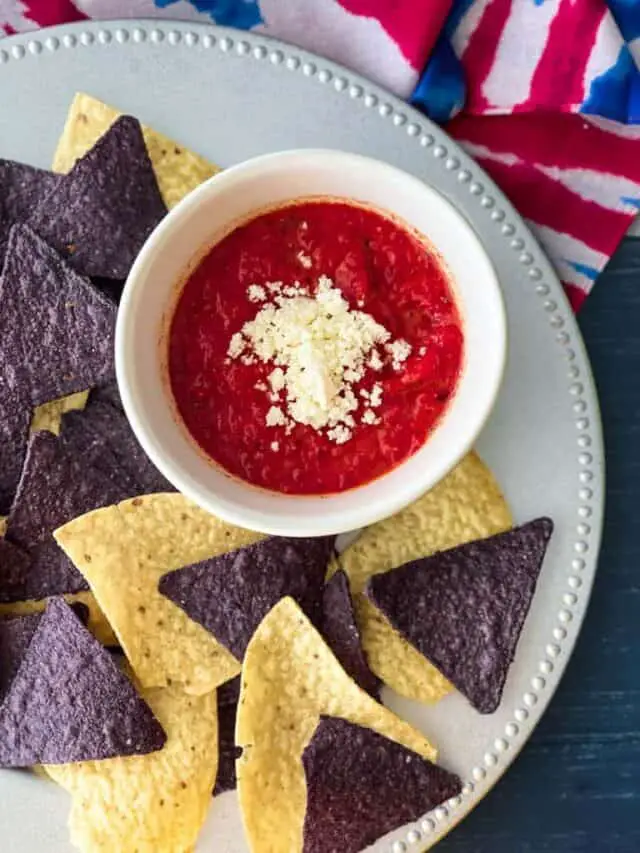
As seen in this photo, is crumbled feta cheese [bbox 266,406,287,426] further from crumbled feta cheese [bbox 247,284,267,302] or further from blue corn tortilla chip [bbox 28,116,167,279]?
blue corn tortilla chip [bbox 28,116,167,279]

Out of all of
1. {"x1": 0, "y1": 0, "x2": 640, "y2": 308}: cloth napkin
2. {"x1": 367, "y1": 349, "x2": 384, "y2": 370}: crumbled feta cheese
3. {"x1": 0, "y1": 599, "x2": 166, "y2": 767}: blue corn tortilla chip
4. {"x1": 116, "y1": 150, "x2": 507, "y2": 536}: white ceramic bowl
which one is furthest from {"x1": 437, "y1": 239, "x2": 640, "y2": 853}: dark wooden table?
{"x1": 0, "y1": 599, "x2": 166, "y2": 767}: blue corn tortilla chip

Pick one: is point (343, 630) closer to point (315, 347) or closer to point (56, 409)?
point (315, 347)

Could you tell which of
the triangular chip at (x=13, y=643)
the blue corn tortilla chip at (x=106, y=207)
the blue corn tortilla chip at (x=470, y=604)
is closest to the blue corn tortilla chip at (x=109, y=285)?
the blue corn tortilla chip at (x=106, y=207)

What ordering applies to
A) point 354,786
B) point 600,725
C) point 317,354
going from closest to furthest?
→ point 317,354, point 354,786, point 600,725

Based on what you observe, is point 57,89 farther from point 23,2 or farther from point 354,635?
point 354,635

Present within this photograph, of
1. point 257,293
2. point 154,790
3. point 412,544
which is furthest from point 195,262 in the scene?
point 154,790

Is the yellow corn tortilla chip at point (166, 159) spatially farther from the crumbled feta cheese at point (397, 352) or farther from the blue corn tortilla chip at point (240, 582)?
the blue corn tortilla chip at point (240, 582)

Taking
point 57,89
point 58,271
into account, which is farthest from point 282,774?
point 57,89
